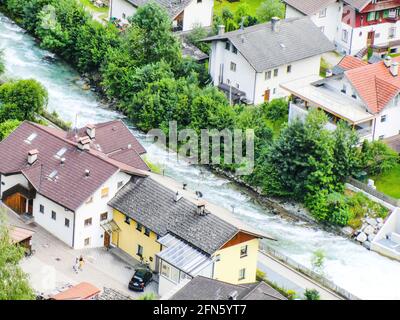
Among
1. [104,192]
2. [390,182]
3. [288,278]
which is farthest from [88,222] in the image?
[390,182]

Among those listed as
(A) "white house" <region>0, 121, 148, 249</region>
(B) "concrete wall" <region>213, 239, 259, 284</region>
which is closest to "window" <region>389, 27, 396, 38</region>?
(A) "white house" <region>0, 121, 148, 249</region>

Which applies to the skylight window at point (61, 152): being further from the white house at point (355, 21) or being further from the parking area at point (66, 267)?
the white house at point (355, 21)

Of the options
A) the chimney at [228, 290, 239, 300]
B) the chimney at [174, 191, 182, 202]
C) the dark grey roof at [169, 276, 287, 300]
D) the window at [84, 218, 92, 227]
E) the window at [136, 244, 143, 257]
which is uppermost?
the chimney at [228, 290, 239, 300]

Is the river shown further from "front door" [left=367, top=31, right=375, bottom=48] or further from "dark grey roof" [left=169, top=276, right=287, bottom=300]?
"front door" [left=367, top=31, right=375, bottom=48]

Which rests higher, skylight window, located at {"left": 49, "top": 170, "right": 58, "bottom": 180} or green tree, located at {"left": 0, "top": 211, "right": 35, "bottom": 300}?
green tree, located at {"left": 0, "top": 211, "right": 35, "bottom": 300}

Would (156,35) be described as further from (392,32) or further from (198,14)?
(392,32)

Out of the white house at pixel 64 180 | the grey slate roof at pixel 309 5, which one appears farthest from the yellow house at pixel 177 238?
the grey slate roof at pixel 309 5

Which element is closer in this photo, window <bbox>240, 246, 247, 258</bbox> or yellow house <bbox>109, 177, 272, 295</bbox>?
yellow house <bbox>109, 177, 272, 295</bbox>
